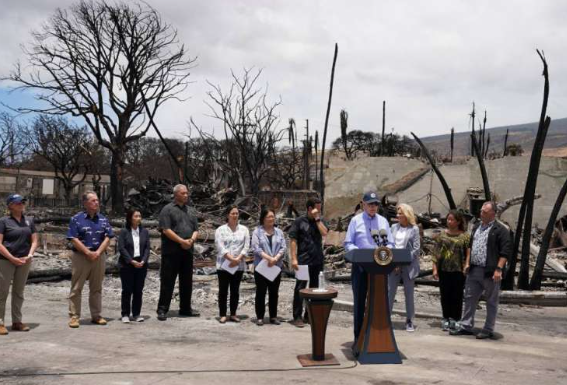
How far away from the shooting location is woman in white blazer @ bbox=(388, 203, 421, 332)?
7336mm

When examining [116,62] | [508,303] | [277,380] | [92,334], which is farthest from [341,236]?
[116,62]

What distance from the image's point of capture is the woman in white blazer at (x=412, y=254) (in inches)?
289

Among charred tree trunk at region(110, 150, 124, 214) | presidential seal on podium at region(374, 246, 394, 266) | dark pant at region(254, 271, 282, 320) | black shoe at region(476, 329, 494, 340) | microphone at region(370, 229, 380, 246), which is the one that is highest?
charred tree trunk at region(110, 150, 124, 214)

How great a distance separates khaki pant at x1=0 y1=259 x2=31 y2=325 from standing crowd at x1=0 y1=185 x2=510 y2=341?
0.4 inches

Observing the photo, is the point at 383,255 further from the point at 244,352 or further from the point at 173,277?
the point at 173,277

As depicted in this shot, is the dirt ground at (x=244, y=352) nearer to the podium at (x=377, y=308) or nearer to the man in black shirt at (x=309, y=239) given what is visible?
the podium at (x=377, y=308)

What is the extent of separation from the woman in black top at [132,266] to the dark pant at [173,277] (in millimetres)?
294

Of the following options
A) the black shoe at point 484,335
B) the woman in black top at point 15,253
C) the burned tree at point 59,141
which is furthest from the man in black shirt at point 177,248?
the burned tree at point 59,141

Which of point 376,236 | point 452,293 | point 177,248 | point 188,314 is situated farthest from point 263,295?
point 452,293

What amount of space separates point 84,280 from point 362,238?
347 centimetres

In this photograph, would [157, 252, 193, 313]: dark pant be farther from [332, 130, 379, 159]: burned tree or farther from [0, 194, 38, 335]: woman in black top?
[332, 130, 379, 159]: burned tree

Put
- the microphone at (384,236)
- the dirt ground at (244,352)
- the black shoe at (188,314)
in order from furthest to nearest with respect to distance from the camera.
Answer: the black shoe at (188,314) → the microphone at (384,236) → the dirt ground at (244,352)

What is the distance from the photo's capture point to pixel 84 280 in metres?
7.15

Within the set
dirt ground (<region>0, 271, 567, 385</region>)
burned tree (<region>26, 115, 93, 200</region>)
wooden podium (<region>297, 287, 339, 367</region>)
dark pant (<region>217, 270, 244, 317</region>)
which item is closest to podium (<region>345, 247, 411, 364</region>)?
dirt ground (<region>0, 271, 567, 385</region>)
